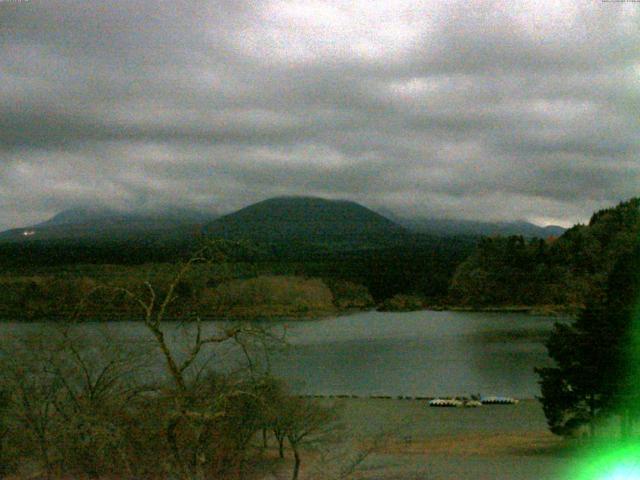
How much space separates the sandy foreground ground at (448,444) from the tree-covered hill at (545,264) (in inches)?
2418

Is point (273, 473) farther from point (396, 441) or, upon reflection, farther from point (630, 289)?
point (630, 289)

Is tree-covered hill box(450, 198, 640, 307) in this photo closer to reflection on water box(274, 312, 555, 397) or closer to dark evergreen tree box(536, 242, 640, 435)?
reflection on water box(274, 312, 555, 397)

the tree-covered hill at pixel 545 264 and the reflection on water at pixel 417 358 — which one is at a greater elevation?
A: the tree-covered hill at pixel 545 264

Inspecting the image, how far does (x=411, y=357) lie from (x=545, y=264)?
5065 centimetres

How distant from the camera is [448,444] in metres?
17.2

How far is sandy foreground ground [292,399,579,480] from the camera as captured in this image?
12133mm

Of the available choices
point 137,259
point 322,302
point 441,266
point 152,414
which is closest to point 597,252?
point 441,266

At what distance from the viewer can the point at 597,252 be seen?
8669cm

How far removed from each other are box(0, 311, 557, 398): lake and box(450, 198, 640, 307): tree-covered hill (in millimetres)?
17376

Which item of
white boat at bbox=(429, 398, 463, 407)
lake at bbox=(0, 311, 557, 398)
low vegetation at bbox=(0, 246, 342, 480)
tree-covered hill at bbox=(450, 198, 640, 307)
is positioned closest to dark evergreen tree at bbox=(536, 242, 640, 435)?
lake at bbox=(0, 311, 557, 398)

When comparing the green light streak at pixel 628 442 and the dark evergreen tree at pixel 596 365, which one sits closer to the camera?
the green light streak at pixel 628 442

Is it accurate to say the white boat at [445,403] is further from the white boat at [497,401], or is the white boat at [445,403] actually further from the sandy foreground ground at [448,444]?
the white boat at [497,401]

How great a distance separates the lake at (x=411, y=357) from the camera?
28984 millimetres

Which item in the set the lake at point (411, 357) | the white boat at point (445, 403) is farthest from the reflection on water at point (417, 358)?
the white boat at point (445, 403)
